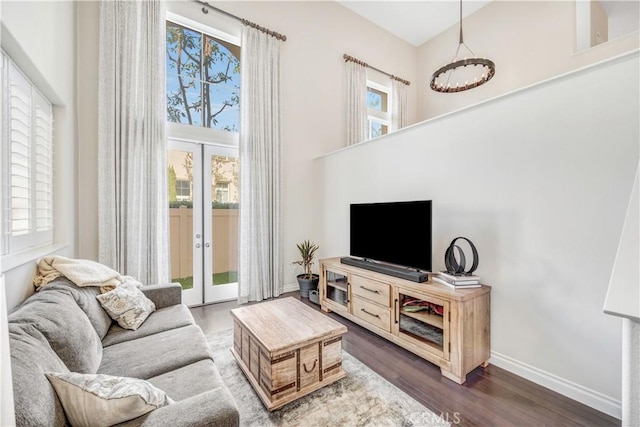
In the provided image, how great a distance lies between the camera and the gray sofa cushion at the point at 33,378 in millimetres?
783

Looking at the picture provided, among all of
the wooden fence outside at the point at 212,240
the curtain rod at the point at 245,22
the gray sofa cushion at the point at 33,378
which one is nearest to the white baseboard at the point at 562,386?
the gray sofa cushion at the point at 33,378

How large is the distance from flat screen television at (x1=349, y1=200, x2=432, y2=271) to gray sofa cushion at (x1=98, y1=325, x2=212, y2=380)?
186 cm

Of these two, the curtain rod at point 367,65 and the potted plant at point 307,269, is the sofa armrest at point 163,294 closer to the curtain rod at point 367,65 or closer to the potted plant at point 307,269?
the potted plant at point 307,269

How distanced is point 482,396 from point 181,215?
3.66m

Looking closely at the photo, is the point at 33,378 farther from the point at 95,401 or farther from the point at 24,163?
the point at 24,163

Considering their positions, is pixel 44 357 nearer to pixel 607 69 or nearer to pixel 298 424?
pixel 298 424

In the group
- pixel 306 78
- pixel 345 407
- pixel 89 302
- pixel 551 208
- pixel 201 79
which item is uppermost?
pixel 306 78

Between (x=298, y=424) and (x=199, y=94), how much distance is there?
397cm

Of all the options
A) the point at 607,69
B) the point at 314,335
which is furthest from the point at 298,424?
the point at 607,69

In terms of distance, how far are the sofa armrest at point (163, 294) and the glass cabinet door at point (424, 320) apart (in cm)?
206

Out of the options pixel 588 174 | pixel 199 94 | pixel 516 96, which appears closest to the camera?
pixel 588 174

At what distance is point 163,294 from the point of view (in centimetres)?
246

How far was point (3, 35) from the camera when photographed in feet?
4.74

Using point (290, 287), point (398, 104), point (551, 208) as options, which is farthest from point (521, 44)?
point (290, 287)
